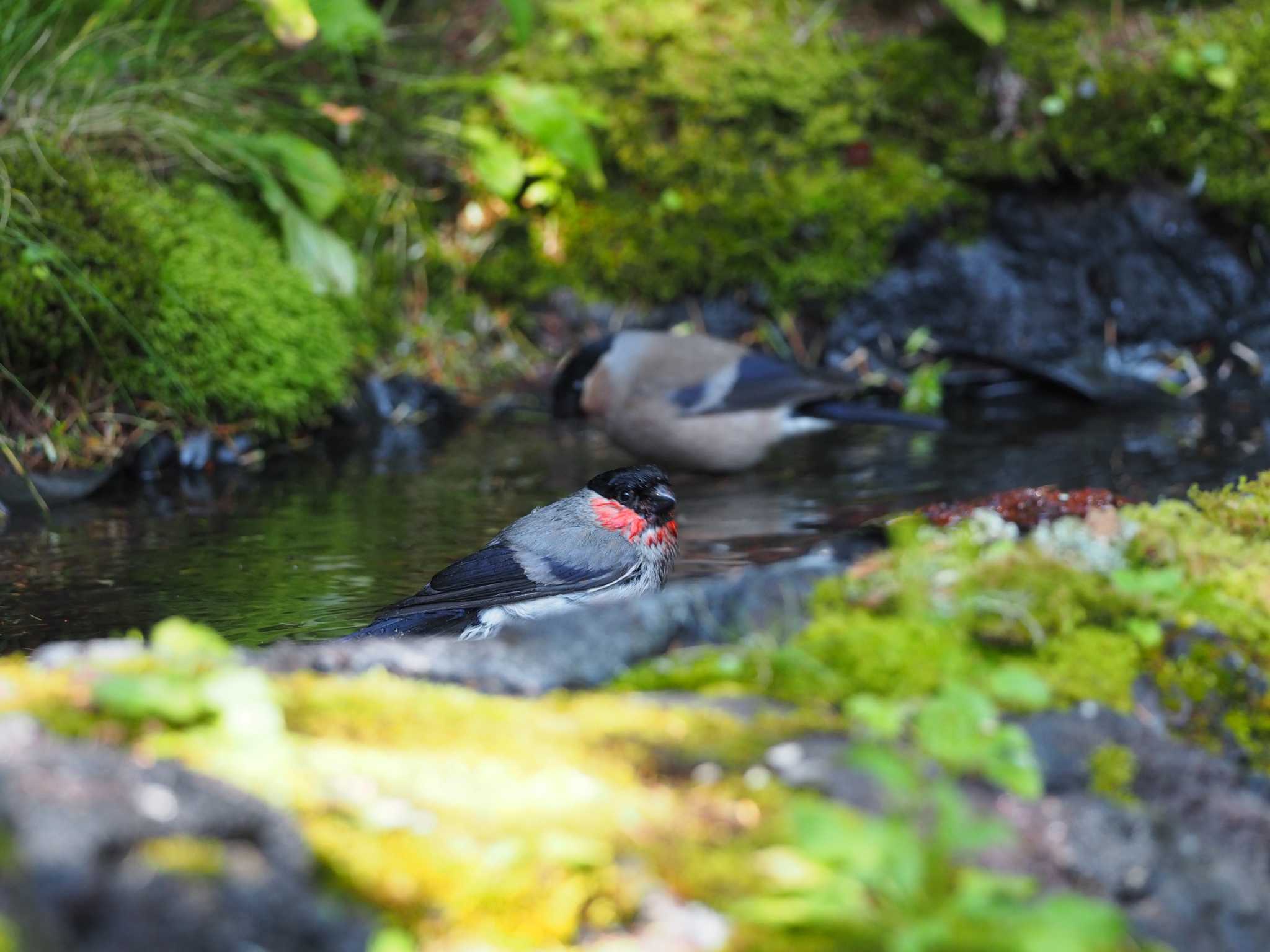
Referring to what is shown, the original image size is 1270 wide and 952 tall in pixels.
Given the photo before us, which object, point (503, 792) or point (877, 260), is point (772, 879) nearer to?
point (503, 792)

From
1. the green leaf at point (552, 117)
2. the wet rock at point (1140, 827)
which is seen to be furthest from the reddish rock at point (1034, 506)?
the green leaf at point (552, 117)

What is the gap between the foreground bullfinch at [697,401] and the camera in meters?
6.80

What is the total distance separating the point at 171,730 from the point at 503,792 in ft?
1.58

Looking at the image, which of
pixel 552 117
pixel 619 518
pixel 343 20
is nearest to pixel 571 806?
pixel 619 518

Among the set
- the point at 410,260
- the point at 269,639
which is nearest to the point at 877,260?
the point at 410,260

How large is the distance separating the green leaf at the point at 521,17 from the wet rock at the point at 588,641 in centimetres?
548

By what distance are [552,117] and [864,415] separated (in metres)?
2.59

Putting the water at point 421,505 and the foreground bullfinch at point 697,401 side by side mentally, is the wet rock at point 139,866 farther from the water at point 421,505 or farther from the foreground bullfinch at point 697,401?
the foreground bullfinch at point 697,401

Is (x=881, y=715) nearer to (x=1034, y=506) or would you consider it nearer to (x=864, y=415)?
(x=1034, y=506)

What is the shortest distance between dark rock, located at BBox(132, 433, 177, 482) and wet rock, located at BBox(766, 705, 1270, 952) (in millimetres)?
4914

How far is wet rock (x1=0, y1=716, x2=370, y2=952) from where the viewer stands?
1.38 meters

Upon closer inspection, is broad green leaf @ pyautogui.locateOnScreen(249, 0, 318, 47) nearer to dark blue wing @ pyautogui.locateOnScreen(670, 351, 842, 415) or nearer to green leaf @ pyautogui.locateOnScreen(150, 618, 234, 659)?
dark blue wing @ pyautogui.locateOnScreen(670, 351, 842, 415)

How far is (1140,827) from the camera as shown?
1.83m

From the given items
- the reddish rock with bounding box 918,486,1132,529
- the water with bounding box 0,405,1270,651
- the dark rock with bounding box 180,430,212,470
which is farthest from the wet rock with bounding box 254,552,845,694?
the dark rock with bounding box 180,430,212,470
